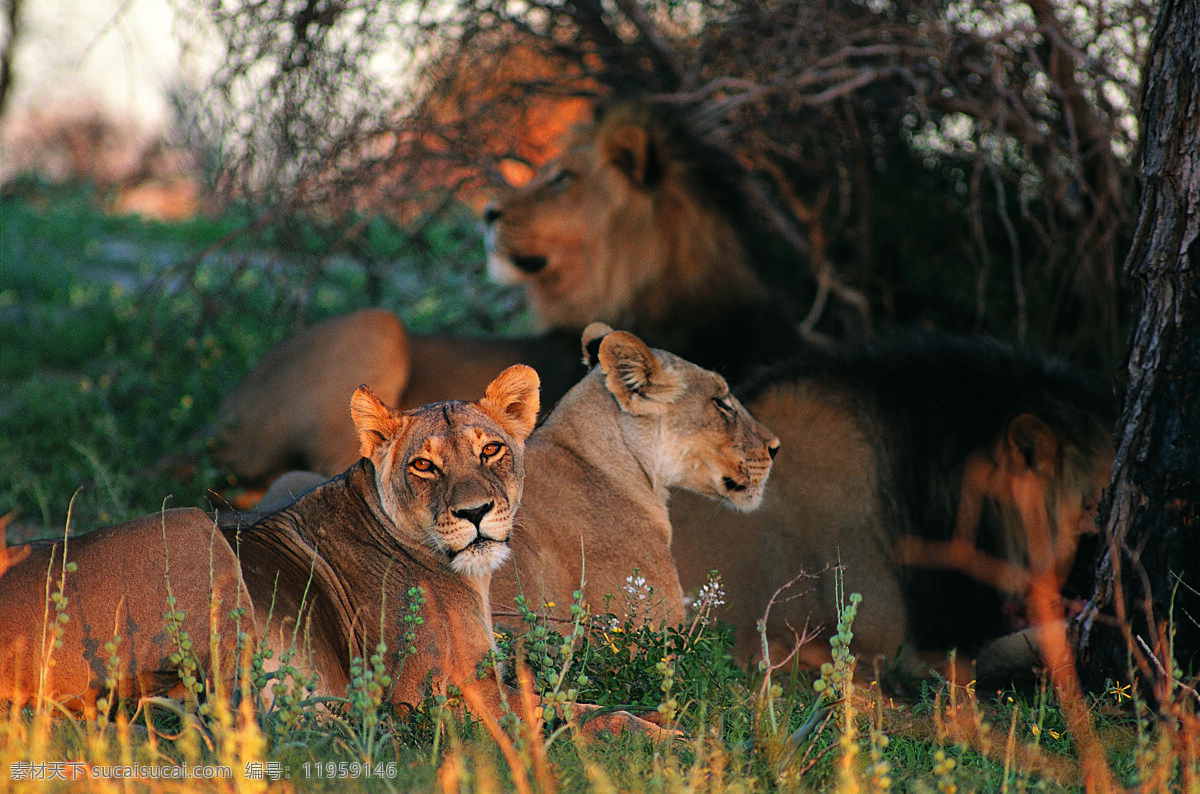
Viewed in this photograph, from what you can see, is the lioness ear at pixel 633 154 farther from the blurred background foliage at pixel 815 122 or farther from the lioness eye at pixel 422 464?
the lioness eye at pixel 422 464

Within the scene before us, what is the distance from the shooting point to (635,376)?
416 cm

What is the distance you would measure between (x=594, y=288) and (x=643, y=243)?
1.20 feet

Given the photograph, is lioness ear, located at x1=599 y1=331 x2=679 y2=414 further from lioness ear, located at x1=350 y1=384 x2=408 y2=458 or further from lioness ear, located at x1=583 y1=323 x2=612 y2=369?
lioness ear, located at x1=350 y1=384 x2=408 y2=458

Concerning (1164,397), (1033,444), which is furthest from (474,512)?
(1033,444)

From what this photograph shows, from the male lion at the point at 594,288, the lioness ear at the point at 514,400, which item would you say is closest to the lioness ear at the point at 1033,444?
the male lion at the point at 594,288

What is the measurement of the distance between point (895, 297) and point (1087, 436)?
11.2 feet

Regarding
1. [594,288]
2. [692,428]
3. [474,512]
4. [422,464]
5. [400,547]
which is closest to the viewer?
[474,512]

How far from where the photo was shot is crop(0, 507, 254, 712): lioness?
3035 mm

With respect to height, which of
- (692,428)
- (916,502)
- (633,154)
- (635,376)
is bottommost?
(916,502)

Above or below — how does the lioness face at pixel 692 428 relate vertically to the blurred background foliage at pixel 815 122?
below

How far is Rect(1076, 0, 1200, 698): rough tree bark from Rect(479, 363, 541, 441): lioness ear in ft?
6.12

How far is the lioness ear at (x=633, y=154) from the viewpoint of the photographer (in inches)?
252

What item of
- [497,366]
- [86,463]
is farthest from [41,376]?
[497,366]

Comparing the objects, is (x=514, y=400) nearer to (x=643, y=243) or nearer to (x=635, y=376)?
(x=635, y=376)
